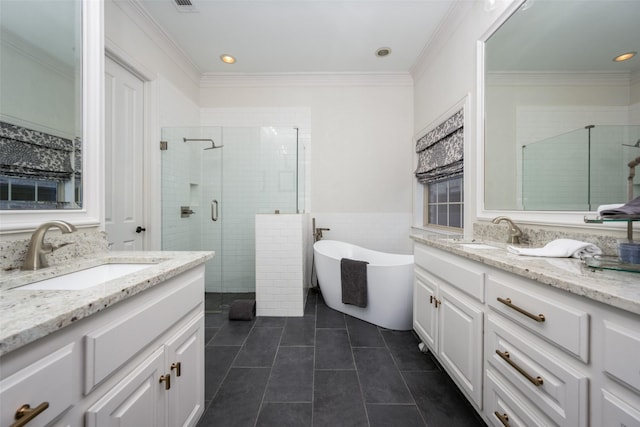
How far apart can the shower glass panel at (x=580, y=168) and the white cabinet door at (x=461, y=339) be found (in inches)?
29.5

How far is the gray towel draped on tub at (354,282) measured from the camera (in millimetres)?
2248

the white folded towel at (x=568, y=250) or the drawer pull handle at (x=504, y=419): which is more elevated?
the white folded towel at (x=568, y=250)

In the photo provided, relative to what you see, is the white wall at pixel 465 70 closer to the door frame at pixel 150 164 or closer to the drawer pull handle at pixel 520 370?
the drawer pull handle at pixel 520 370

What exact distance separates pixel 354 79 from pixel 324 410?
3.41 metres

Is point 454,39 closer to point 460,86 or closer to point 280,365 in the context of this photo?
point 460,86

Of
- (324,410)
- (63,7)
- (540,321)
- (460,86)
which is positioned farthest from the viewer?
(460,86)

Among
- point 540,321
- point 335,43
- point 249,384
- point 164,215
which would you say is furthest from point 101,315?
point 335,43

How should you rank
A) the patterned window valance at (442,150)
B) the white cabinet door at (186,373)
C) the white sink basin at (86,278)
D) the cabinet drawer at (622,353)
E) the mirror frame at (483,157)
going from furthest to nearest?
the patterned window valance at (442,150) < the mirror frame at (483,157) < the white cabinet door at (186,373) < the white sink basin at (86,278) < the cabinet drawer at (622,353)

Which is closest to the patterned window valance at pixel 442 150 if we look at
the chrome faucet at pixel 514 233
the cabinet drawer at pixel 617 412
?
the chrome faucet at pixel 514 233

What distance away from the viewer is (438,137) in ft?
8.05

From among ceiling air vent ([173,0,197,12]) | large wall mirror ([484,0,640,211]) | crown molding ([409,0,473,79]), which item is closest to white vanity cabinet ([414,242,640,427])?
large wall mirror ([484,0,640,211])

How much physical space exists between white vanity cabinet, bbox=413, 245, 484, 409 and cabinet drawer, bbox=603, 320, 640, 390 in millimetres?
493

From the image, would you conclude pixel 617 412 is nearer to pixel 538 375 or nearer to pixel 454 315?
pixel 538 375

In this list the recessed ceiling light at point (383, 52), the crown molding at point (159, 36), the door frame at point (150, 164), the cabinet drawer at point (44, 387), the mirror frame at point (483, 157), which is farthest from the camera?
the recessed ceiling light at point (383, 52)
